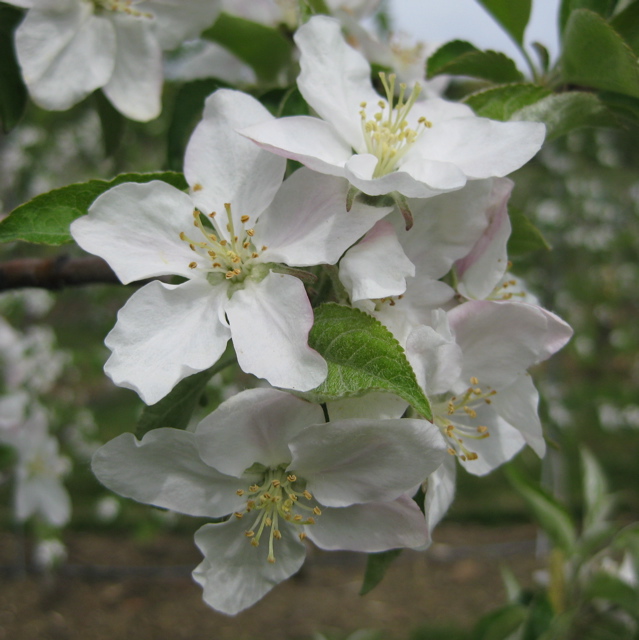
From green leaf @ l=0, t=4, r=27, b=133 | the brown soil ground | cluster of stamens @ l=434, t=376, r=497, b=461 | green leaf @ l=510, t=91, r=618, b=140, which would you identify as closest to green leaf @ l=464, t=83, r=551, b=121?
green leaf @ l=510, t=91, r=618, b=140

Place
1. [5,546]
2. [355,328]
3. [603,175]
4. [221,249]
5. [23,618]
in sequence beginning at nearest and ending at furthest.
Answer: [355,328], [221,249], [23,618], [5,546], [603,175]

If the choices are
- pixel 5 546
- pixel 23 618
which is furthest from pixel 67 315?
pixel 23 618

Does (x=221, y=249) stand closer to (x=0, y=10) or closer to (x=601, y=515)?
(x=0, y=10)

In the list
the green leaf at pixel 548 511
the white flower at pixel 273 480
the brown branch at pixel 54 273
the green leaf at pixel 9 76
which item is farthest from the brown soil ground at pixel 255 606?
the green leaf at pixel 9 76

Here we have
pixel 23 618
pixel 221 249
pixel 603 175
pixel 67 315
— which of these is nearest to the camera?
pixel 221 249

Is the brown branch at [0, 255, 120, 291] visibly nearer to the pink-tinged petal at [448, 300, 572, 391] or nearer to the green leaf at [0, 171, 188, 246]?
the green leaf at [0, 171, 188, 246]

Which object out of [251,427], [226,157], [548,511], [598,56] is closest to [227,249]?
[226,157]

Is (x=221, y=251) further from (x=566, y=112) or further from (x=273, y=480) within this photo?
(x=566, y=112)

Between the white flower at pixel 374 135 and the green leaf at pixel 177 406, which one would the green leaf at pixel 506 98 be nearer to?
the white flower at pixel 374 135
